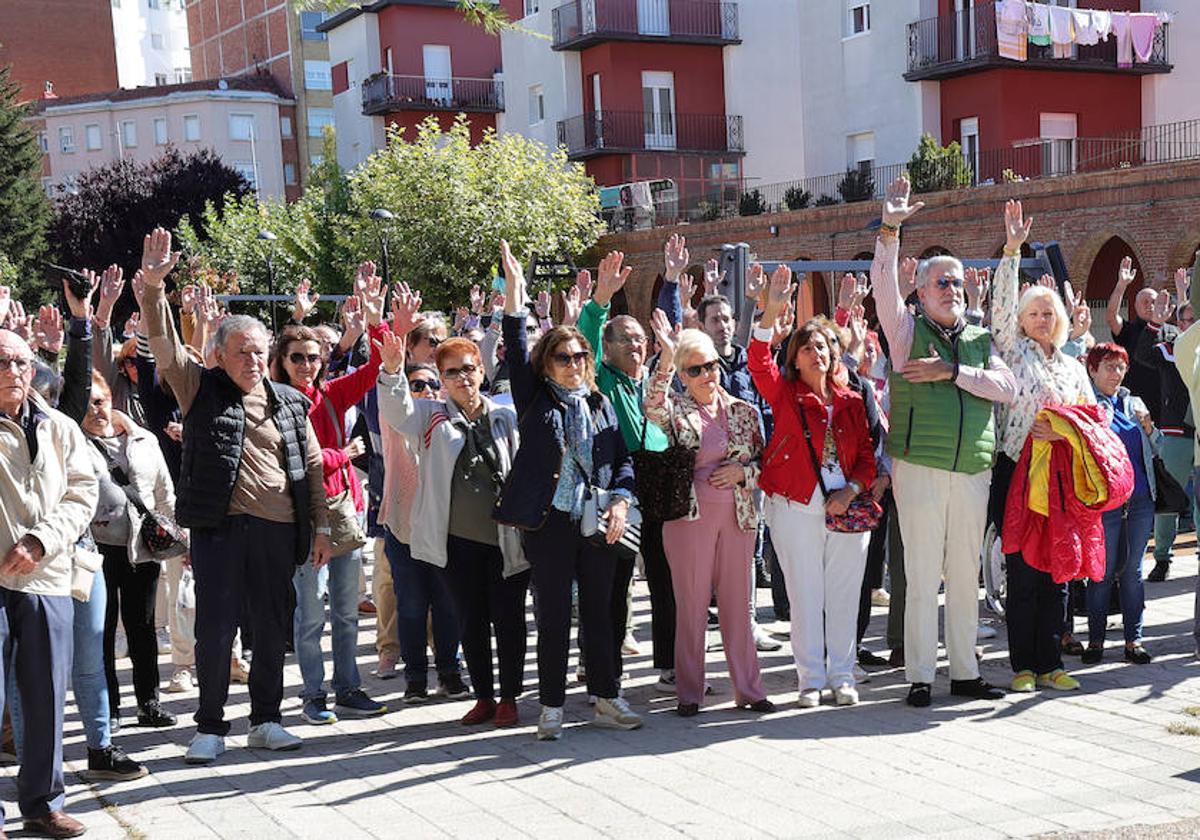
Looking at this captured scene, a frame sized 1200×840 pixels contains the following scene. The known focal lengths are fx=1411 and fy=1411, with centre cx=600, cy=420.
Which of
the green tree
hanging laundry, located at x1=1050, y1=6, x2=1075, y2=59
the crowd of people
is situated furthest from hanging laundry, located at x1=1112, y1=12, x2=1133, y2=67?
the green tree

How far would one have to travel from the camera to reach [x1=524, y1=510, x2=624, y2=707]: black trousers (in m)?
6.95

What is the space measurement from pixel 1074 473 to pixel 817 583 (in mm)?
1480

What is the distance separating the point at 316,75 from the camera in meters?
71.2

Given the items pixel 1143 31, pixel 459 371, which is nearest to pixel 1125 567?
pixel 459 371

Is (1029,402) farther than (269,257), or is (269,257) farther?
(269,257)

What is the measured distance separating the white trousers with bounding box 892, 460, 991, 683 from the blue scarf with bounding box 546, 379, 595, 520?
1738mm

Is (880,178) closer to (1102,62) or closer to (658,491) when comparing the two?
(1102,62)

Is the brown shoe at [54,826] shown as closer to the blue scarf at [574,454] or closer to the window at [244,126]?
the blue scarf at [574,454]

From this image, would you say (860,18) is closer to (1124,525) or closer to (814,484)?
(1124,525)

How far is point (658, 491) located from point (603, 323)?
4.19 ft

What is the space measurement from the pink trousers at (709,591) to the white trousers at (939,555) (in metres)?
0.84

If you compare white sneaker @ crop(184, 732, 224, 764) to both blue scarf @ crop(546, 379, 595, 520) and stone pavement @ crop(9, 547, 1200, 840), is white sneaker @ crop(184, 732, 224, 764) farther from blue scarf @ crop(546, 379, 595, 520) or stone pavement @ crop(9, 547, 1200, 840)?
blue scarf @ crop(546, 379, 595, 520)

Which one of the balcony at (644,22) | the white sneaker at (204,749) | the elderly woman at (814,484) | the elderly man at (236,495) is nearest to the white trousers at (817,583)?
the elderly woman at (814,484)

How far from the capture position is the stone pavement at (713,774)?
5609mm
